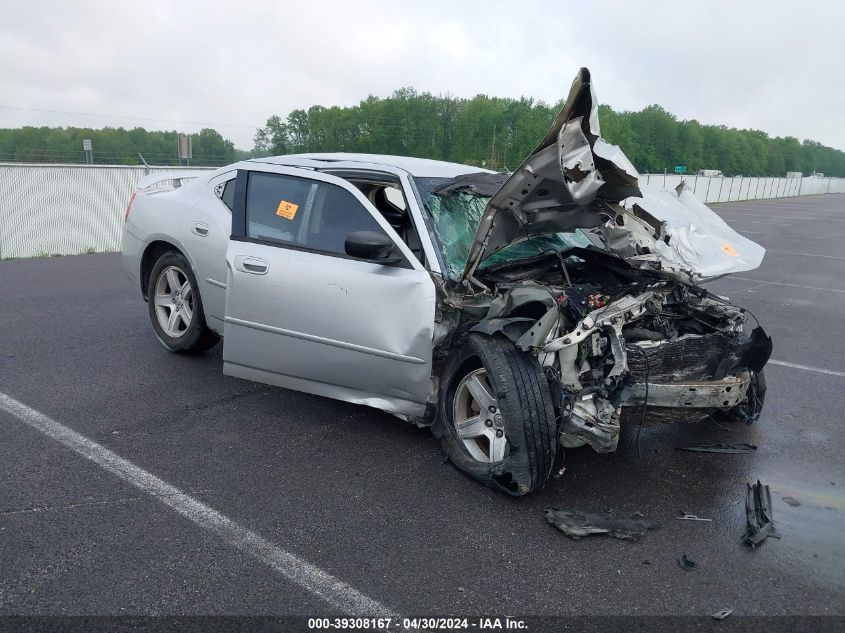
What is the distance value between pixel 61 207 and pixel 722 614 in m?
13.6

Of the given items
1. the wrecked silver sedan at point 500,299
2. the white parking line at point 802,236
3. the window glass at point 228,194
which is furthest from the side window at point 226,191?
the white parking line at point 802,236

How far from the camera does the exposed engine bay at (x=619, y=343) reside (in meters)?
3.83

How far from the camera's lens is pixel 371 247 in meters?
4.21

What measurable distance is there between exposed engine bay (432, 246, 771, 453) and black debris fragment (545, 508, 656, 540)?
0.34 metres

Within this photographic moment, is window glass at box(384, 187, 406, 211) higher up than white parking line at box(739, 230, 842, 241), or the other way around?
window glass at box(384, 187, 406, 211)

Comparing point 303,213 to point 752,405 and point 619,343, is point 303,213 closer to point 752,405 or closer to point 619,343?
point 619,343

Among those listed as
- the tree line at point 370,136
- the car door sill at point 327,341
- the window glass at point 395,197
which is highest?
the tree line at point 370,136

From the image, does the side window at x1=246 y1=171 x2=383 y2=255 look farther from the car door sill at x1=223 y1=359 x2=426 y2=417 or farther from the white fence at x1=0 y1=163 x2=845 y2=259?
the white fence at x1=0 y1=163 x2=845 y2=259

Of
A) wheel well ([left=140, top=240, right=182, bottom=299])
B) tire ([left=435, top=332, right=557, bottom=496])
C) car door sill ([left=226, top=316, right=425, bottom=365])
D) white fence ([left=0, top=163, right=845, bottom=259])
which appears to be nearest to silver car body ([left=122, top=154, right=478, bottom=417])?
car door sill ([left=226, top=316, right=425, bottom=365])

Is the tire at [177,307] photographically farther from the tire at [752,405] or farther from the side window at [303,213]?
the tire at [752,405]

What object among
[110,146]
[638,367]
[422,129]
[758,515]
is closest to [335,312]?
[638,367]

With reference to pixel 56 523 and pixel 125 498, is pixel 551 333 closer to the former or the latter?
pixel 125 498

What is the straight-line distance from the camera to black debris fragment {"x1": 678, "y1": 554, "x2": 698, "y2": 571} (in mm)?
3287

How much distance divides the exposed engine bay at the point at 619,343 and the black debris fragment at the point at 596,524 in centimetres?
34
